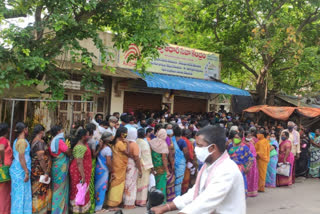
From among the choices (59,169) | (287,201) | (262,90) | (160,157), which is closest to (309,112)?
(262,90)

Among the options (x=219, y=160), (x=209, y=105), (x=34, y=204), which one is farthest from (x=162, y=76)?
(x=219, y=160)

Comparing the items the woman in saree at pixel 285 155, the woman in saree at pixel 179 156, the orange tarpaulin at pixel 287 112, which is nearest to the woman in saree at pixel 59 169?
the woman in saree at pixel 179 156

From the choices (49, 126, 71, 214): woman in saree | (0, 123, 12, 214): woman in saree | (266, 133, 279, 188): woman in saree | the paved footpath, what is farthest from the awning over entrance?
(0, 123, 12, 214): woman in saree

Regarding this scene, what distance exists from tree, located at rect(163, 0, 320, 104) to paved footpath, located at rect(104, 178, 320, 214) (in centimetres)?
569

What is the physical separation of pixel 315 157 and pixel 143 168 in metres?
6.97

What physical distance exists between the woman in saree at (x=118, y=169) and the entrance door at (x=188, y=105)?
7.90m

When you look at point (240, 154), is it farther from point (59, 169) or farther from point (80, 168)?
point (59, 169)

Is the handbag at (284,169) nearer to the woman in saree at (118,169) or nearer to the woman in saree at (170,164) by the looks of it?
the woman in saree at (170,164)

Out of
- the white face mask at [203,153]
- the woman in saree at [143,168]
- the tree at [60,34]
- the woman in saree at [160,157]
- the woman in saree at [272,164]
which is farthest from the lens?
the woman in saree at [272,164]

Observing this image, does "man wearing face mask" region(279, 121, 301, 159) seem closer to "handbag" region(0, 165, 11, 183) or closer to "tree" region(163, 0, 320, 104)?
"tree" region(163, 0, 320, 104)

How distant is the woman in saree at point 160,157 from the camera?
251 inches

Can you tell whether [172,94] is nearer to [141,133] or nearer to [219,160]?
[141,133]

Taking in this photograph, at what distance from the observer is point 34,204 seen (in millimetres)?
5012

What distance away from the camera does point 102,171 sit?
580cm
